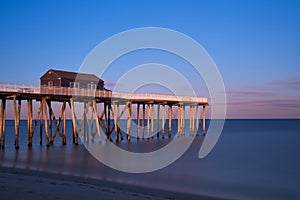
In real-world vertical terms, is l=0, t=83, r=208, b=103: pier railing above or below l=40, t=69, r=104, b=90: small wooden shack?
below

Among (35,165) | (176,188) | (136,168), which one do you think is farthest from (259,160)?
(35,165)

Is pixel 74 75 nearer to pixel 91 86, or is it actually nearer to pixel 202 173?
pixel 91 86

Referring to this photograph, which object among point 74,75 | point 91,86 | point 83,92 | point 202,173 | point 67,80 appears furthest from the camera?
point 91,86

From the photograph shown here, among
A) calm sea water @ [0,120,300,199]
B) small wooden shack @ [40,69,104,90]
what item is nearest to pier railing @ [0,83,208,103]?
small wooden shack @ [40,69,104,90]

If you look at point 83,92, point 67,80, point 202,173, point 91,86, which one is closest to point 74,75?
point 67,80

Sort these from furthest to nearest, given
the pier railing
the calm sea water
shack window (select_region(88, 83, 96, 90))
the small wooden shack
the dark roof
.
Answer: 1. shack window (select_region(88, 83, 96, 90))
2. the dark roof
3. the small wooden shack
4. the pier railing
5. the calm sea water

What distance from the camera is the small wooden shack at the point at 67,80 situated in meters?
29.3

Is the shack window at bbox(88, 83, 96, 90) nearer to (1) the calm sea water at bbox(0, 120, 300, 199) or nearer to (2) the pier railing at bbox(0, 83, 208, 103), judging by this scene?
(2) the pier railing at bbox(0, 83, 208, 103)

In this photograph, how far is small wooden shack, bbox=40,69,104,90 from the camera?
29344 mm

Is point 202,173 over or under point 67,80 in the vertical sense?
under

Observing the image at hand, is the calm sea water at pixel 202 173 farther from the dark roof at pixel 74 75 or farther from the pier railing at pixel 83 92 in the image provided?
the dark roof at pixel 74 75

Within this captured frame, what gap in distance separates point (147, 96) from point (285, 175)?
16.5 meters

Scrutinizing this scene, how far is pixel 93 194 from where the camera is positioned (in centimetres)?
1059

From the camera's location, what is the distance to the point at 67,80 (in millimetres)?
29812
